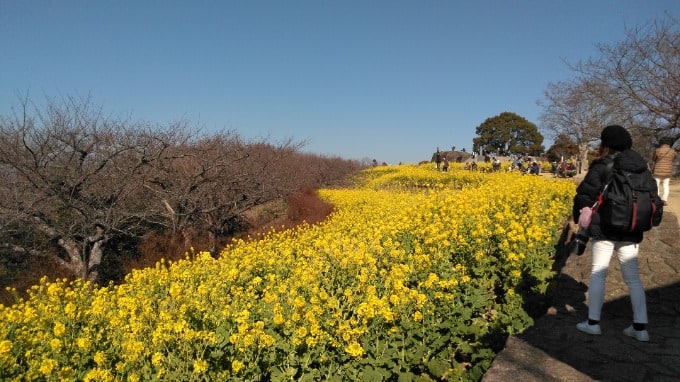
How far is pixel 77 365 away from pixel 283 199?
16.4 meters

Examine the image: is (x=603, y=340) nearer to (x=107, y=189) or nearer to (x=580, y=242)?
(x=580, y=242)

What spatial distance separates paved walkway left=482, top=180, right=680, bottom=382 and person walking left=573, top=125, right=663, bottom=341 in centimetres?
25

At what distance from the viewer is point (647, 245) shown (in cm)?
587

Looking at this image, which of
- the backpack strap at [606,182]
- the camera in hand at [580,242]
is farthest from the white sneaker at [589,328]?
the backpack strap at [606,182]

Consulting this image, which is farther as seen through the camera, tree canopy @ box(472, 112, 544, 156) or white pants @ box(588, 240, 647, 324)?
tree canopy @ box(472, 112, 544, 156)

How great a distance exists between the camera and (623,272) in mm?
3652

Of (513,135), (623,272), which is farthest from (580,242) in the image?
(513,135)

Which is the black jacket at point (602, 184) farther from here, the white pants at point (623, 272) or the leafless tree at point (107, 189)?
the leafless tree at point (107, 189)

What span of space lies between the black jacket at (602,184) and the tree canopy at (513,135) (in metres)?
62.2

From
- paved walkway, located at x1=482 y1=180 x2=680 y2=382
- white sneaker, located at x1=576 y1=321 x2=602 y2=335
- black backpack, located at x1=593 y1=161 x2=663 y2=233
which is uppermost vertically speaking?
black backpack, located at x1=593 y1=161 x2=663 y2=233

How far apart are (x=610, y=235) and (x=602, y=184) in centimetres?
45

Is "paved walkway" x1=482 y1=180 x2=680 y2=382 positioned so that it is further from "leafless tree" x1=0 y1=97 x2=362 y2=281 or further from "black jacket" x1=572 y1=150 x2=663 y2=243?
"leafless tree" x1=0 y1=97 x2=362 y2=281

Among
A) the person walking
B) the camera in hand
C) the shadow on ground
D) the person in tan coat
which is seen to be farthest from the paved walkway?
the person in tan coat

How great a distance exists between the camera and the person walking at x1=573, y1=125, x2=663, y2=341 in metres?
3.52
